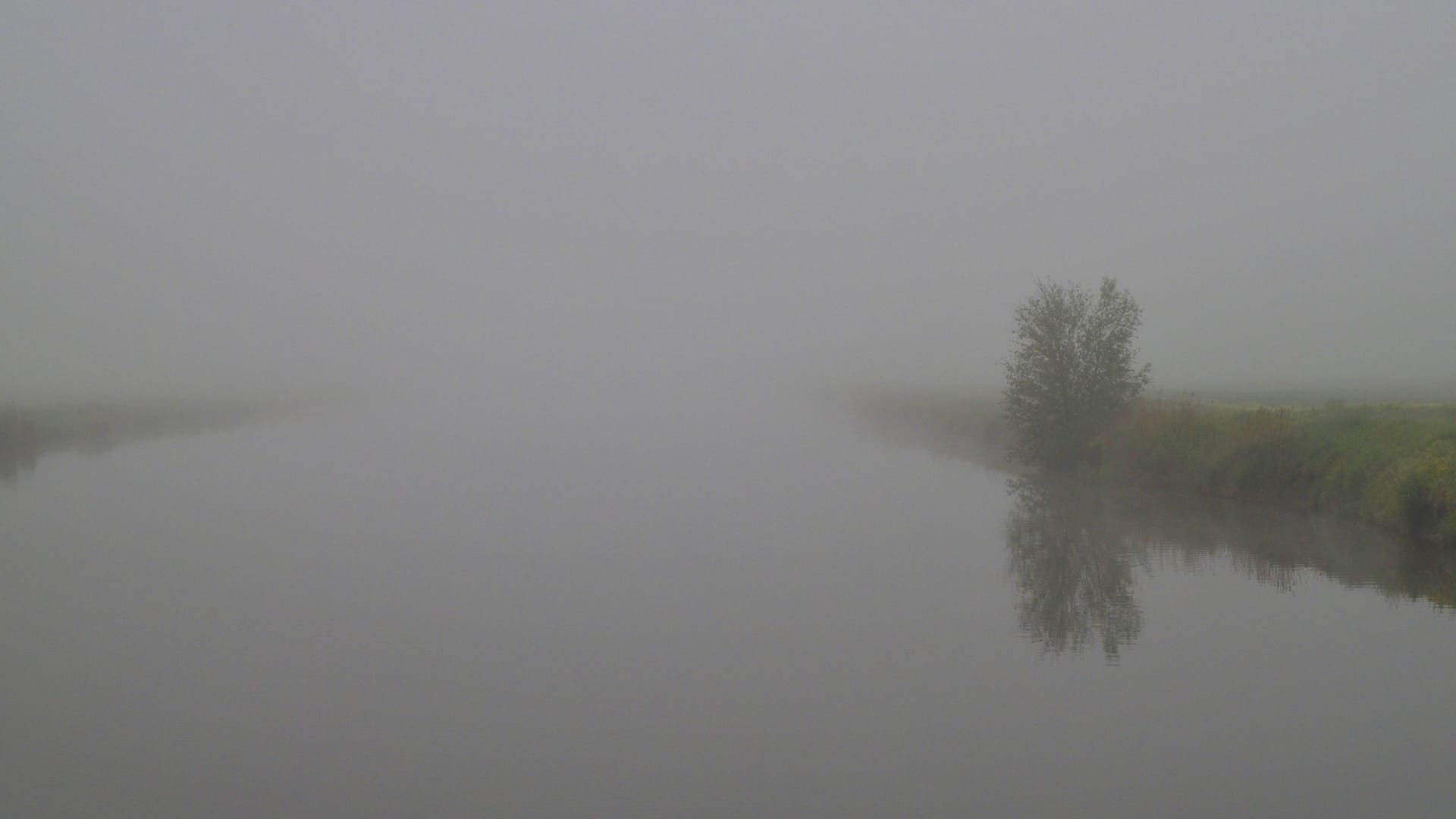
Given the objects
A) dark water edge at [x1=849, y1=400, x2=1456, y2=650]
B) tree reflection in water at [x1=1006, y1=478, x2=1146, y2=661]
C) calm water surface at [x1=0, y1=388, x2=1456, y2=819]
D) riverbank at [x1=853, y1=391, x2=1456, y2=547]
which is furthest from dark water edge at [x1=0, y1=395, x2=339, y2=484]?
riverbank at [x1=853, y1=391, x2=1456, y2=547]

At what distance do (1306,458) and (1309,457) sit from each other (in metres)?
0.06

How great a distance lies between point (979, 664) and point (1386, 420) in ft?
54.1

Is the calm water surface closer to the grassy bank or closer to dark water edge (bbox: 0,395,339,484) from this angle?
the grassy bank

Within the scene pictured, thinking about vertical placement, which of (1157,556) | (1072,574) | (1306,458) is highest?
(1306,458)

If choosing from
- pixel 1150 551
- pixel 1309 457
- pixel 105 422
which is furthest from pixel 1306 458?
pixel 105 422

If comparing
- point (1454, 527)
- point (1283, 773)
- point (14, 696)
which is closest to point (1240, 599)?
point (1454, 527)

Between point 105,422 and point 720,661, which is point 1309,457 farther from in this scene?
point 105,422

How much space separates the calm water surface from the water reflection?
0.11 m

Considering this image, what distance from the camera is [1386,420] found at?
980 inches

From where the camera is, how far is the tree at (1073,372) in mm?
33719

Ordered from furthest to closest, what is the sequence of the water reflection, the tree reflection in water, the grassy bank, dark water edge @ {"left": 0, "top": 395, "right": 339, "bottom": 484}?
dark water edge @ {"left": 0, "top": 395, "right": 339, "bottom": 484} < the grassy bank < the water reflection < the tree reflection in water

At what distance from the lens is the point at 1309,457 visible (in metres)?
24.9

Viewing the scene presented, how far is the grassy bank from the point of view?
20.0 metres

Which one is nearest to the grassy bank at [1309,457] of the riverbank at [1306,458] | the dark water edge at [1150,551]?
the riverbank at [1306,458]
